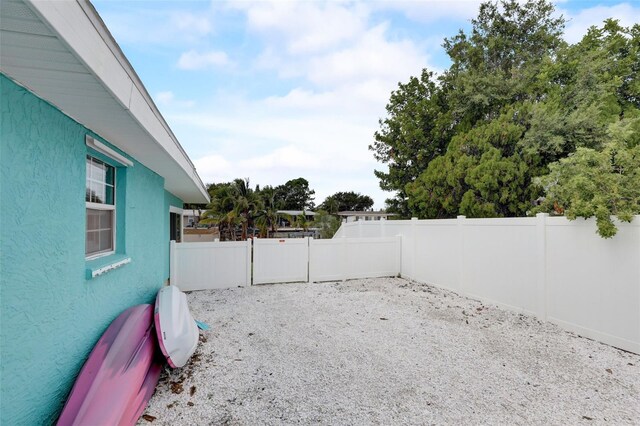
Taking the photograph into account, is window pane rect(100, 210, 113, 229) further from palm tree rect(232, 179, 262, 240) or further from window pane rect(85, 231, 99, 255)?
palm tree rect(232, 179, 262, 240)

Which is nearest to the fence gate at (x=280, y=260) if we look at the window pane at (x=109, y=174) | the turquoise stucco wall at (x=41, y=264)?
the window pane at (x=109, y=174)

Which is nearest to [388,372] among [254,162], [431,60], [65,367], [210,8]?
[65,367]

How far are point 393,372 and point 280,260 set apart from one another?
216 inches

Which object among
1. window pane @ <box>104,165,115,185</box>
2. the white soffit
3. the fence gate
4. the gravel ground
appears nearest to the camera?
the white soffit

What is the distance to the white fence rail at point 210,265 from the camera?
26.5 ft

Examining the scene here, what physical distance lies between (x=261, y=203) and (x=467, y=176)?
13.0m

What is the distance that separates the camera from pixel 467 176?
1282cm

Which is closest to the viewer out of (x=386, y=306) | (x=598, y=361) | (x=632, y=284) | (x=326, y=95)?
(x=598, y=361)

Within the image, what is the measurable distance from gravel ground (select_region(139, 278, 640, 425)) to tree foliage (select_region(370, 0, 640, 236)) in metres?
3.55

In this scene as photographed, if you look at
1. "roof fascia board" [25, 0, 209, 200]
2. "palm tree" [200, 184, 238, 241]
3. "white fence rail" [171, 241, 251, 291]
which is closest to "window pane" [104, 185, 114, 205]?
"roof fascia board" [25, 0, 209, 200]

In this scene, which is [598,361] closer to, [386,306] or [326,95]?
[386,306]

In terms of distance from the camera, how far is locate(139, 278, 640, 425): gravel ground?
3025 millimetres

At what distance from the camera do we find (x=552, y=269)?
5570 millimetres

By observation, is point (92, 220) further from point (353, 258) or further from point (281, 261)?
point (353, 258)
